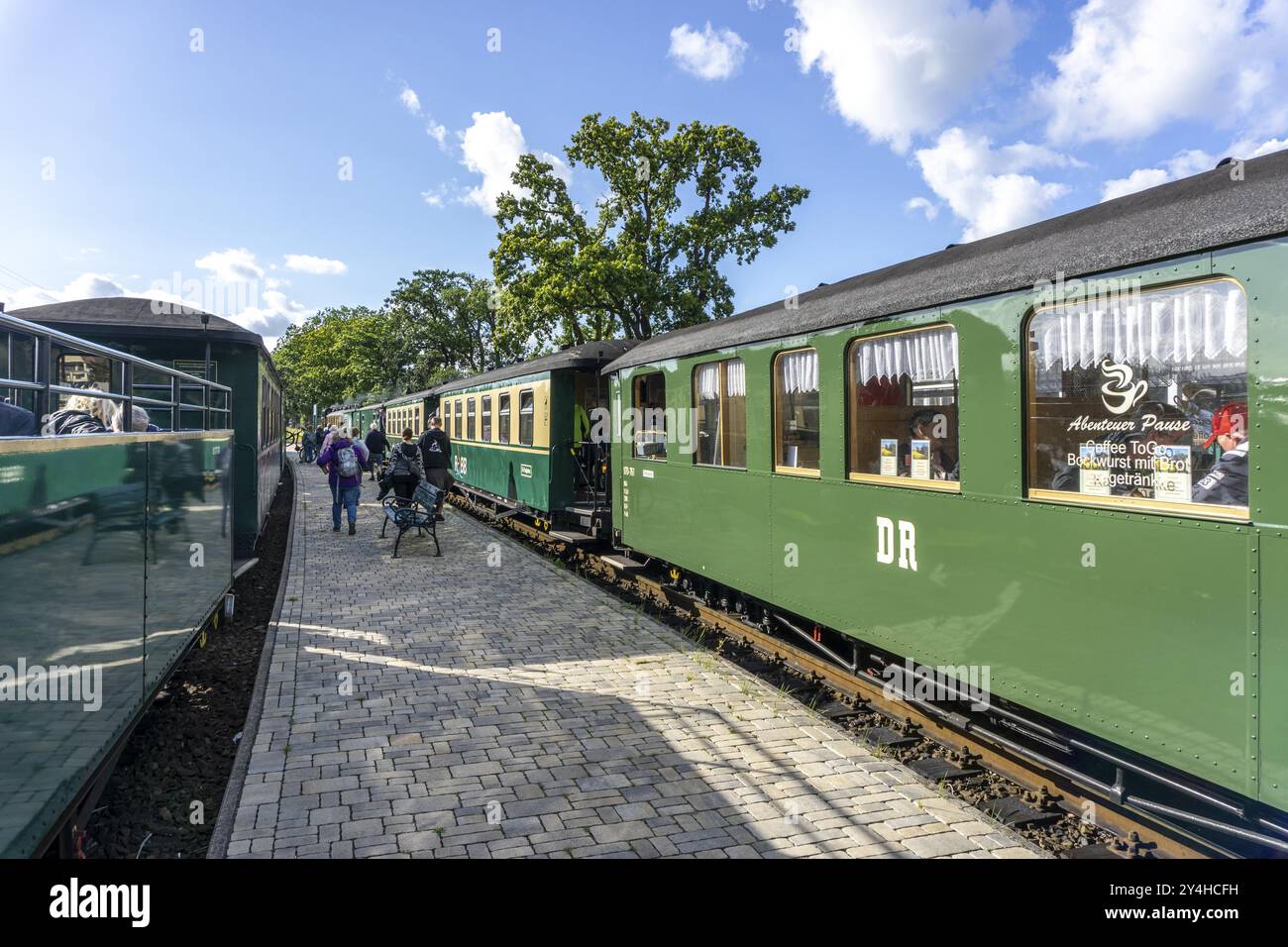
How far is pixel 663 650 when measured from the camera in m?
7.10

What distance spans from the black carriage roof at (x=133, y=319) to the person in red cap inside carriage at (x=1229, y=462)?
9.69 metres

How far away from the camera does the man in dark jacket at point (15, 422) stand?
2.88 m

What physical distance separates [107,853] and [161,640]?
3.98 ft

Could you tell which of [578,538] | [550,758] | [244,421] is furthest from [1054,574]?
[244,421]

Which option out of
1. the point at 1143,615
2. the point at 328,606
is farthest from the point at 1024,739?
the point at 328,606

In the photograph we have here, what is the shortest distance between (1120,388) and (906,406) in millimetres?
1388

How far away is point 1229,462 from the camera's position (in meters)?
3.09

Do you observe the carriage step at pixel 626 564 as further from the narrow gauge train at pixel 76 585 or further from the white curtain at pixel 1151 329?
the white curtain at pixel 1151 329

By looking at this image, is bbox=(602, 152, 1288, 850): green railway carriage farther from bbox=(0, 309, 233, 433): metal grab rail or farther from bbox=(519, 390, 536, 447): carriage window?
bbox=(519, 390, 536, 447): carriage window

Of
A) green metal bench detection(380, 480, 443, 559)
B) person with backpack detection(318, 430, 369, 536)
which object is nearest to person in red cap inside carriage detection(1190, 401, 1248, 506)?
green metal bench detection(380, 480, 443, 559)

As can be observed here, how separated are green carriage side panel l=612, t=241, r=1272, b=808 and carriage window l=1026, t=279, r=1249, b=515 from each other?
78 mm

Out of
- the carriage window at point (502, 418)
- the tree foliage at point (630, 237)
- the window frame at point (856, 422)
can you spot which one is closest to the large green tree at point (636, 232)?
the tree foliage at point (630, 237)

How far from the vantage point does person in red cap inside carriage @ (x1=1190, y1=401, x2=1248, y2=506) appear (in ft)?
9.98

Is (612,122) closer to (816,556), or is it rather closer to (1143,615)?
(816,556)
